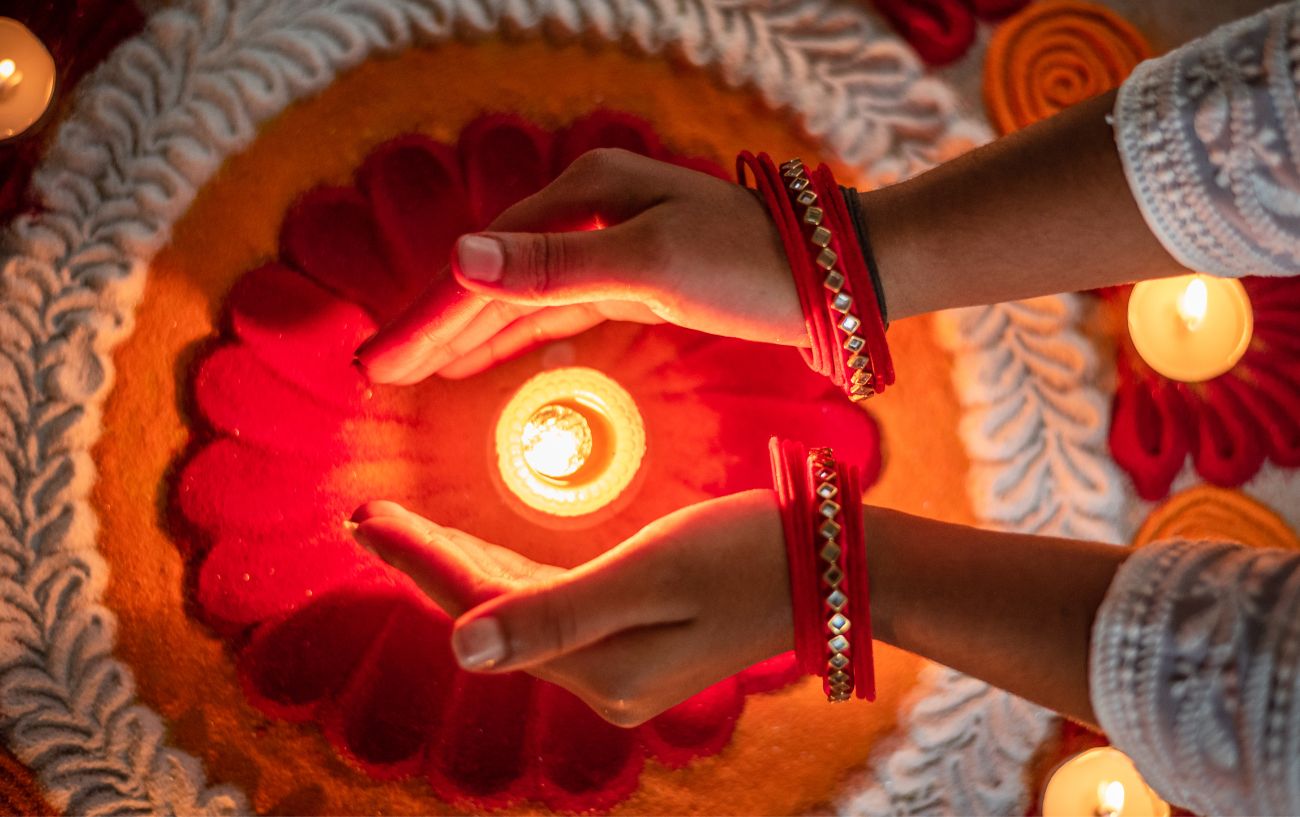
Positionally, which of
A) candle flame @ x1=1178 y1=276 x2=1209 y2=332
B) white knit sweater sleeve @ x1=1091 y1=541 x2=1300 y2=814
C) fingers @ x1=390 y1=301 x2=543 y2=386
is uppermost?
fingers @ x1=390 y1=301 x2=543 y2=386

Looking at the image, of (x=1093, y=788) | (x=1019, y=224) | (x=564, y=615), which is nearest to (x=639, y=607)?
(x=564, y=615)

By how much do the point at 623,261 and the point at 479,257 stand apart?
0.08m

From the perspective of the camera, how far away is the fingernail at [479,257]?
0.54 meters

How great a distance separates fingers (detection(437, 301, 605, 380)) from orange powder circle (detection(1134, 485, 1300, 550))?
17.3 inches

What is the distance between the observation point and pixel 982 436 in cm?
76

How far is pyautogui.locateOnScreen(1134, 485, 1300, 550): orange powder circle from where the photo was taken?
0.76 metres

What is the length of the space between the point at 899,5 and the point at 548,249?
1.36 ft

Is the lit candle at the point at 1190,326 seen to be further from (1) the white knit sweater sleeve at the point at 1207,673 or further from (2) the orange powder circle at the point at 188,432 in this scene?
(1) the white knit sweater sleeve at the point at 1207,673

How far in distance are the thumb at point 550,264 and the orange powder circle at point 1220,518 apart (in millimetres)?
454

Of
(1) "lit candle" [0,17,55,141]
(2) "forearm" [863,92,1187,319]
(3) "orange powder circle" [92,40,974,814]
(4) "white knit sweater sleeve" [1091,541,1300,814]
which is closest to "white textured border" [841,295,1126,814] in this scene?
(3) "orange powder circle" [92,40,974,814]

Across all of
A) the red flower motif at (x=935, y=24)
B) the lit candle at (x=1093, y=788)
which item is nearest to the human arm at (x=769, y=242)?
the red flower motif at (x=935, y=24)

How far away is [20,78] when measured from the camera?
0.69 meters

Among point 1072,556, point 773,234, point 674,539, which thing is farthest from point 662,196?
point 1072,556

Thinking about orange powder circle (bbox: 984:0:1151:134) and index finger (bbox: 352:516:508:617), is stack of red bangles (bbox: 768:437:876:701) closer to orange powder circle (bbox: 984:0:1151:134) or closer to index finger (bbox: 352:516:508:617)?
index finger (bbox: 352:516:508:617)
